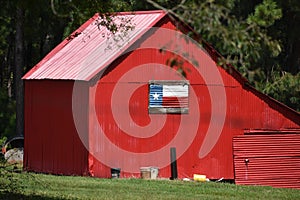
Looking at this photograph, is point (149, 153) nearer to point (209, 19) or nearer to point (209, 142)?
point (209, 142)

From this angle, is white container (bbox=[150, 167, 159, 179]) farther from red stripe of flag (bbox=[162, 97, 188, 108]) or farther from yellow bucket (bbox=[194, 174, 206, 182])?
red stripe of flag (bbox=[162, 97, 188, 108])

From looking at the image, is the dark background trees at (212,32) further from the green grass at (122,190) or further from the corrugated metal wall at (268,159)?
the green grass at (122,190)

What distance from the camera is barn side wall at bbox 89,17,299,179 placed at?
27.3 metres

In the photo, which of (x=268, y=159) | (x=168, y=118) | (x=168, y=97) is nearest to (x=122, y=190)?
(x=168, y=118)

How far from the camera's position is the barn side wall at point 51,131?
27578mm

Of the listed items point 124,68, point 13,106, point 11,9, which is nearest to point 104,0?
point 11,9

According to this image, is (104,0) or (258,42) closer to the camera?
(258,42)

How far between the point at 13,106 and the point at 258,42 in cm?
3901

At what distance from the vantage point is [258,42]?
10.3m

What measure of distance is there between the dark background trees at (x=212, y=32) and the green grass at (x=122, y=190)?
2.99 metres

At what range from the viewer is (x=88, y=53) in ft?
94.6

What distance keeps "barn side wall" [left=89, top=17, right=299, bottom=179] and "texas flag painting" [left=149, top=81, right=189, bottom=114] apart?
A: 18 cm

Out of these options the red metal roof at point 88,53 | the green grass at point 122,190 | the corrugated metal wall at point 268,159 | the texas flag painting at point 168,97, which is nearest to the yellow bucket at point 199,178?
the corrugated metal wall at point 268,159

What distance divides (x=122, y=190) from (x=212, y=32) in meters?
12.9
